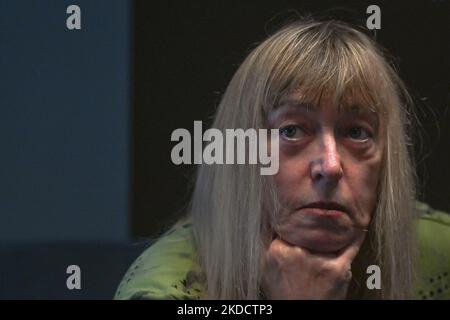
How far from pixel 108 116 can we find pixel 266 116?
0.22 m

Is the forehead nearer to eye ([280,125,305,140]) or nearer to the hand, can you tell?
eye ([280,125,305,140])

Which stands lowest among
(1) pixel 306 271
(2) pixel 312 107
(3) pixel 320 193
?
(1) pixel 306 271

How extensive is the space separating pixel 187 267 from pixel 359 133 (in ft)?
0.93

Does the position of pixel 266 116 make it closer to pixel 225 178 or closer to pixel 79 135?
pixel 225 178

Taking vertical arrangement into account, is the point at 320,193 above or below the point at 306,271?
above

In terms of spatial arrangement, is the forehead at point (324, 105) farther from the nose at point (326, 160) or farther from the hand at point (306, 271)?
the hand at point (306, 271)

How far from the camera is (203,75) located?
1.11 m

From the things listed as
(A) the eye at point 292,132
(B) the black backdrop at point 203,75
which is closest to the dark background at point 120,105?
(B) the black backdrop at point 203,75

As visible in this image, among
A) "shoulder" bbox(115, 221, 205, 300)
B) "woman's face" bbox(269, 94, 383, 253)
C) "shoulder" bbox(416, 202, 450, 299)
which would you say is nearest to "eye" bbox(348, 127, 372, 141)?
"woman's face" bbox(269, 94, 383, 253)

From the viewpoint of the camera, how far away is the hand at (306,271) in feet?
3.50

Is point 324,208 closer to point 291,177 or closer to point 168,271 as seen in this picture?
point 291,177

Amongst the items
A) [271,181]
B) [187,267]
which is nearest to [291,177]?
[271,181]
